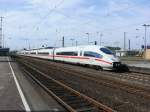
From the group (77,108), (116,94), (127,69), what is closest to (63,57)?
(127,69)

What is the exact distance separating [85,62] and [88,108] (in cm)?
2871

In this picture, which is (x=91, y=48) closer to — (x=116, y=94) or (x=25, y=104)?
(x=116, y=94)

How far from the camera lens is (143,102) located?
14.2m

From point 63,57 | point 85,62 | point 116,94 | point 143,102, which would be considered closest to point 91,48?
point 85,62

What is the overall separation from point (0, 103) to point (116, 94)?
5723mm

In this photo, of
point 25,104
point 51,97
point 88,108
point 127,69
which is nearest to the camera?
point 88,108

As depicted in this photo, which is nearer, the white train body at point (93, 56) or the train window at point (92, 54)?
the white train body at point (93, 56)

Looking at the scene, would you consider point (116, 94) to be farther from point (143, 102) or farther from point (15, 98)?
point (15, 98)

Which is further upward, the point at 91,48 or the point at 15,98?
the point at 91,48

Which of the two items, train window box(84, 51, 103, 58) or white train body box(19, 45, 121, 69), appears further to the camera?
train window box(84, 51, 103, 58)

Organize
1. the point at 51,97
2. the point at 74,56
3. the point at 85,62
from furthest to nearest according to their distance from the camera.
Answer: the point at 74,56 → the point at 85,62 → the point at 51,97

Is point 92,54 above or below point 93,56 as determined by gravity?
above

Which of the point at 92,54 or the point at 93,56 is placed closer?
the point at 93,56

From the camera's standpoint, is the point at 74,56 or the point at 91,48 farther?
the point at 74,56
